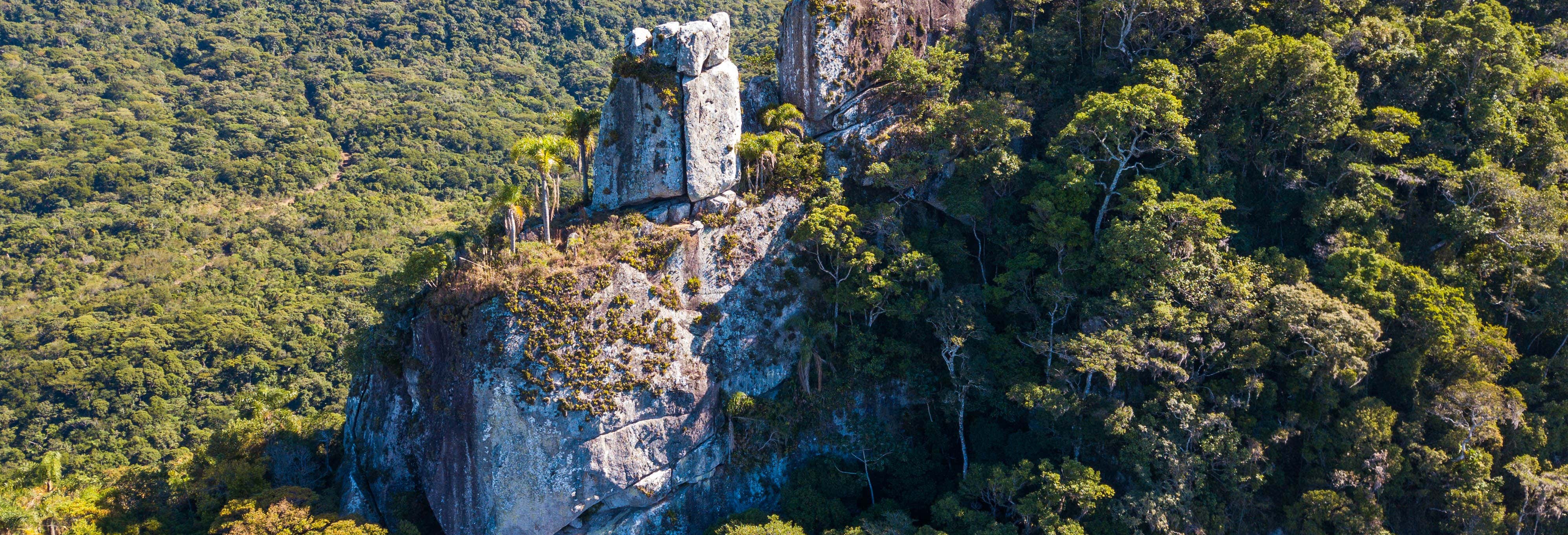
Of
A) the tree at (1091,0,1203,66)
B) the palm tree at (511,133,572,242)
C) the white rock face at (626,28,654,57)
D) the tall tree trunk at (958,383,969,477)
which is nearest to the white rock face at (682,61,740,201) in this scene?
the white rock face at (626,28,654,57)

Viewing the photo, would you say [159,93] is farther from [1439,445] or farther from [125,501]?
[1439,445]

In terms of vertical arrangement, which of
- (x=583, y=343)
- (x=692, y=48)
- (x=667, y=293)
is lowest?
(x=583, y=343)

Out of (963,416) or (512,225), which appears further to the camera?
(963,416)

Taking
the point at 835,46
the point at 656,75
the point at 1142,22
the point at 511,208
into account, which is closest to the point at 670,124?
the point at 656,75

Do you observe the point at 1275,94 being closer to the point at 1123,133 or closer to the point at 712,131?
the point at 1123,133

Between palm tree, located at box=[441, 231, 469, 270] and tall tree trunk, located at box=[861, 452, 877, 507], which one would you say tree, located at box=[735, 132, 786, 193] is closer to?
palm tree, located at box=[441, 231, 469, 270]

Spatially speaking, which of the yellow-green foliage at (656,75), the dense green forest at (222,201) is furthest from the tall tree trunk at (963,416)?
the dense green forest at (222,201)

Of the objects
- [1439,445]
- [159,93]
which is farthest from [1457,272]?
[159,93]

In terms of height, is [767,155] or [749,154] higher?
[749,154]

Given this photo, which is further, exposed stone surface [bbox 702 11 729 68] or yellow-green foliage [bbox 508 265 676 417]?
exposed stone surface [bbox 702 11 729 68]
